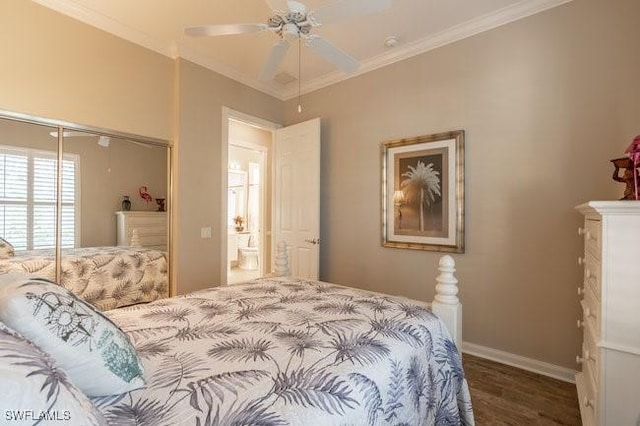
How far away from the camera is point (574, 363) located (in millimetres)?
2254

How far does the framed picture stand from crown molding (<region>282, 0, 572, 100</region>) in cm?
86

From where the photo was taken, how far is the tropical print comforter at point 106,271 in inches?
92.2

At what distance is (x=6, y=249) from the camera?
2201 millimetres

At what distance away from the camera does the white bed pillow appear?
2.49 ft

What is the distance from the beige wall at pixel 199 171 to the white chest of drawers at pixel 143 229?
0.47ft

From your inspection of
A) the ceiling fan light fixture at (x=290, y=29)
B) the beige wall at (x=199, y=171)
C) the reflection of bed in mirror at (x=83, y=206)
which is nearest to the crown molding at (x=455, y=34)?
the beige wall at (x=199, y=171)

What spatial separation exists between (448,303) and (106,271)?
9.12 ft

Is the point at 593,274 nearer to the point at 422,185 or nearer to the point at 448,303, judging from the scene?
the point at 448,303

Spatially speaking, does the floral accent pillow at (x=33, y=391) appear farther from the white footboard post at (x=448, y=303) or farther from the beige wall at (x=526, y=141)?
the beige wall at (x=526, y=141)

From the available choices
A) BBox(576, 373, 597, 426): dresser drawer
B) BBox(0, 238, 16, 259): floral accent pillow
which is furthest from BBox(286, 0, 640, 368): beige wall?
BBox(0, 238, 16, 259): floral accent pillow

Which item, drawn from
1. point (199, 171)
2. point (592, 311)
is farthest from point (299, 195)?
point (592, 311)

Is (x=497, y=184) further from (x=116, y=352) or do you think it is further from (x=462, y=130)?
(x=116, y=352)

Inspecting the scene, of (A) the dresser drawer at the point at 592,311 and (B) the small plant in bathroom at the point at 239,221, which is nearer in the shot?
(A) the dresser drawer at the point at 592,311

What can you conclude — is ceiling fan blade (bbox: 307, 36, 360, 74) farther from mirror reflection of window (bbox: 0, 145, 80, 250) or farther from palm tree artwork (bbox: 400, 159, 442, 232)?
mirror reflection of window (bbox: 0, 145, 80, 250)
